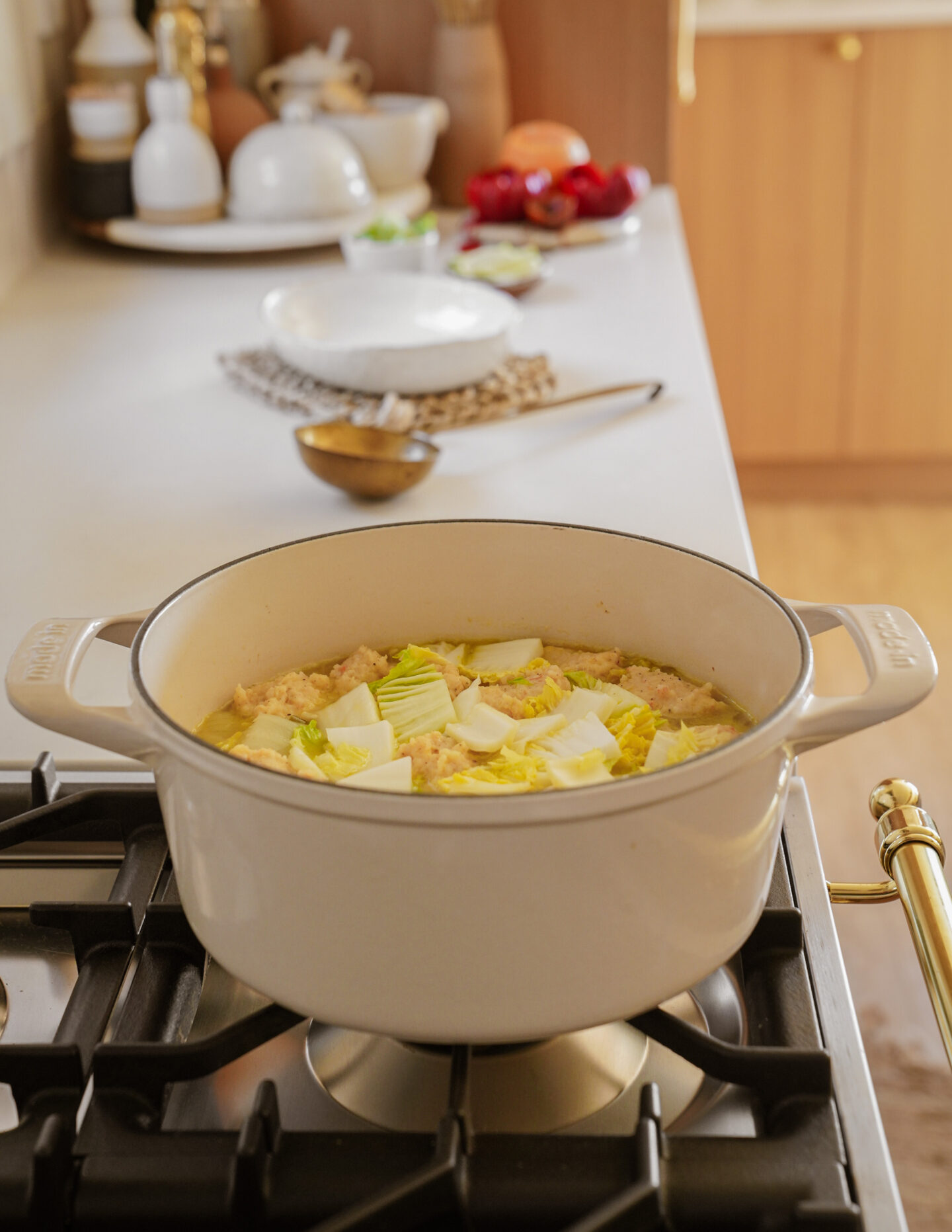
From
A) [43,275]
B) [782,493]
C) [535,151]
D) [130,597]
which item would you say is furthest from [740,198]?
[130,597]

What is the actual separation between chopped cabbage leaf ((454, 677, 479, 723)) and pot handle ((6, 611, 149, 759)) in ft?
0.50

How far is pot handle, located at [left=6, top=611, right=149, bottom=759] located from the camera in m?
0.45

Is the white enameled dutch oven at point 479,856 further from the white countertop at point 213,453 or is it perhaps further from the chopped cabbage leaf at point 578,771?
the white countertop at point 213,453

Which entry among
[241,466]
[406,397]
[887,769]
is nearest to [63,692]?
[241,466]

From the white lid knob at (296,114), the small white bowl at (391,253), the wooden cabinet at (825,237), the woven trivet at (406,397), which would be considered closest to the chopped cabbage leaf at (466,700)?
the woven trivet at (406,397)

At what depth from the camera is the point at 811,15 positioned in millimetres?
2814

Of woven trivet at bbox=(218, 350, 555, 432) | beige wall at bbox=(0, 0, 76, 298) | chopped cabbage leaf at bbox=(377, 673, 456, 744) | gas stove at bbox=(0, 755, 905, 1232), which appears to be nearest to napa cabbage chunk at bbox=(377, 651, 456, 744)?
chopped cabbage leaf at bbox=(377, 673, 456, 744)

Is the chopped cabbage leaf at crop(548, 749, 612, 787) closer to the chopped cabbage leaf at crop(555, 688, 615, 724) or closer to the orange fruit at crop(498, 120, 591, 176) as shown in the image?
the chopped cabbage leaf at crop(555, 688, 615, 724)

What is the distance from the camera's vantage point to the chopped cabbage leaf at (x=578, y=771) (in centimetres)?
48

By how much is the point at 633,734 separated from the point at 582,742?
0.09 ft

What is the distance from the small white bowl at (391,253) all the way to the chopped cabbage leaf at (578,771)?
129 cm

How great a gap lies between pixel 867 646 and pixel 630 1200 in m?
0.21

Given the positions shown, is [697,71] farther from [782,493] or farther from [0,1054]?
[0,1054]

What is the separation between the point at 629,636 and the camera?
62cm
